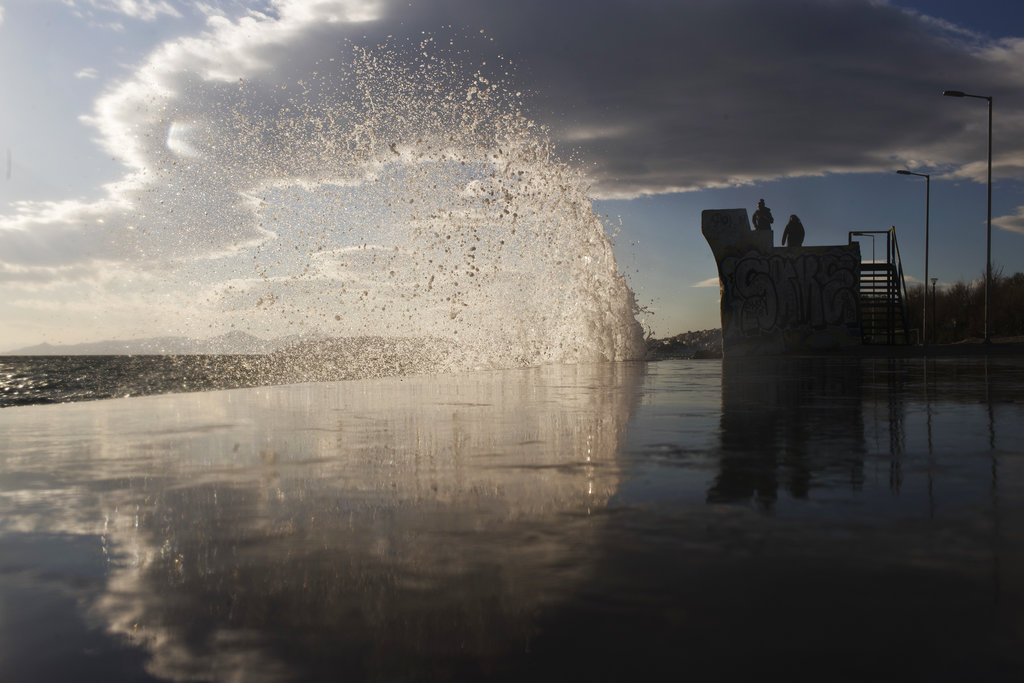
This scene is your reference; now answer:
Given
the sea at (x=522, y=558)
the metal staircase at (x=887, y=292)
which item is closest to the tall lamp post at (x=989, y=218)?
the metal staircase at (x=887, y=292)

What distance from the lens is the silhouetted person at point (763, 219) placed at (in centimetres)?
2483

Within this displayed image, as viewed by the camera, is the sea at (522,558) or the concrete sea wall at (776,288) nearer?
the sea at (522,558)

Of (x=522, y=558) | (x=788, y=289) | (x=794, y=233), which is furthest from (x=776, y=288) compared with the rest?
(x=522, y=558)

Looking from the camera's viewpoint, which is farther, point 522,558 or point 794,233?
point 794,233

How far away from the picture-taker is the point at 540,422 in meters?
5.76

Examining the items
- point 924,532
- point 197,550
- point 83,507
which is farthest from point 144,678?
point 924,532

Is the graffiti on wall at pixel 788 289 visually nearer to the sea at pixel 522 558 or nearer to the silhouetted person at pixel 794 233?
the silhouetted person at pixel 794 233

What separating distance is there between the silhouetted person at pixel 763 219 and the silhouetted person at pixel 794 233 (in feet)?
2.76

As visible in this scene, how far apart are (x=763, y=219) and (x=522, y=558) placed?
24.5 metres

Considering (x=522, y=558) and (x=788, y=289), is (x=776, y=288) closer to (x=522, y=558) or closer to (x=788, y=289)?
(x=788, y=289)

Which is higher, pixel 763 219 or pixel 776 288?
pixel 763 219

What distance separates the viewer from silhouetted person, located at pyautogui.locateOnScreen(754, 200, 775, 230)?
24.8 metres

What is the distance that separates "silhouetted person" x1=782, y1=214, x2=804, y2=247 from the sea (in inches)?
846

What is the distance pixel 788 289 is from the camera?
24719mm
